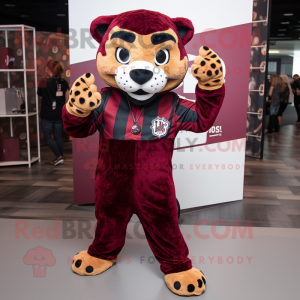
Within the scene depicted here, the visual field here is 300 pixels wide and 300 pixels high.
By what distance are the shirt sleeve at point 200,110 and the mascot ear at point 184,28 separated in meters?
0.32

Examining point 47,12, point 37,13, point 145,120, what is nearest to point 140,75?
point 145,120

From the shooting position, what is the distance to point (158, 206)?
1758 millimetres

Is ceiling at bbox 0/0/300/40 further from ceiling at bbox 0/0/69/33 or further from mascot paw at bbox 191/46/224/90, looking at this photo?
mascot paw at bbox 191/46/224/90

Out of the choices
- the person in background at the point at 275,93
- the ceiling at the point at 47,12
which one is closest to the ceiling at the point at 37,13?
the ceiling at the point at 47,12

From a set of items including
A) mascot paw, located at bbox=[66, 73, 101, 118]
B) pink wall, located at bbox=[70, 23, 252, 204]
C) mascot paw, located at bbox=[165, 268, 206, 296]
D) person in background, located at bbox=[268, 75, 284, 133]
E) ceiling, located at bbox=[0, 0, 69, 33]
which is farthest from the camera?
person in background, located at bbox=[268, 75, 284, 133]

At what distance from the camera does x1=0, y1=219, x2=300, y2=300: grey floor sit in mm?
1774

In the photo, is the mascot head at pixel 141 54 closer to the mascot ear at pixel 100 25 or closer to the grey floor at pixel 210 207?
the mascot ear at pixel 100 25

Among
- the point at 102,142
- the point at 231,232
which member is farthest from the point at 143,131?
the point at 231,232

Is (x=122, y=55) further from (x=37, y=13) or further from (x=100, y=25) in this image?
(x=37, y=13)

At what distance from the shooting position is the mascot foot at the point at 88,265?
1.91 meters

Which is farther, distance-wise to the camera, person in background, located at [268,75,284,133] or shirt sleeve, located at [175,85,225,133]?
person in background, located at [268,75,284,133]

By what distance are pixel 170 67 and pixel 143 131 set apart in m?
0.33

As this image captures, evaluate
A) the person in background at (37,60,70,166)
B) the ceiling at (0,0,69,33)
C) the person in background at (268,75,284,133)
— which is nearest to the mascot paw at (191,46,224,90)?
the person in background at (37,60,70,166)

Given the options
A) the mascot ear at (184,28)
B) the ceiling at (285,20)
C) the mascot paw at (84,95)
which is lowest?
the mascot paw at (84,95)
